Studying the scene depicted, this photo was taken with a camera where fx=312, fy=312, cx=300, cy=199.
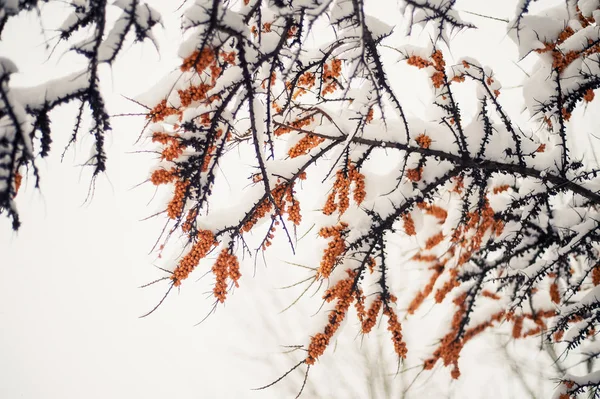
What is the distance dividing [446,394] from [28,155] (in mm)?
8221

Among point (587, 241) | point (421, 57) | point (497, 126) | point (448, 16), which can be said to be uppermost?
point (421, 57)

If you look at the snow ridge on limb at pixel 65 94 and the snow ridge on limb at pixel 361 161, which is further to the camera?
the snow ridge on limb at pixel 361 161

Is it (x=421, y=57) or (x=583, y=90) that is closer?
(x=583, y=90)

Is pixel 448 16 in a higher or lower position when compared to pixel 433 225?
lower

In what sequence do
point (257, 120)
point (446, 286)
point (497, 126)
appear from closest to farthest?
point (257, 120), point (497, 126), point (446, 286)

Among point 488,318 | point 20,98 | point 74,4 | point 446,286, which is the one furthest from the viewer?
point 488,318

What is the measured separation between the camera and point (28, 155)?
0.93 metres

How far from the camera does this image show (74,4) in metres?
1.18

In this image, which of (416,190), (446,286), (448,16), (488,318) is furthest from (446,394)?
(448,16)

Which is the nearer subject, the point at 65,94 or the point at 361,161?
the point at 65,94

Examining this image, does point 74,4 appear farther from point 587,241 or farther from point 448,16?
point 587,241

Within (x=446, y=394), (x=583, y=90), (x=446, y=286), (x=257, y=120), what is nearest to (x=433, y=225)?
(x=446, y=286)

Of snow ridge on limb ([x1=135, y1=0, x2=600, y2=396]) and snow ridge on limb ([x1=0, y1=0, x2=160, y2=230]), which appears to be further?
snow ridge on limb ([x1=135, y1=0, x2=600, y2=396])

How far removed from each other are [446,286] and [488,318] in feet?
2.80
